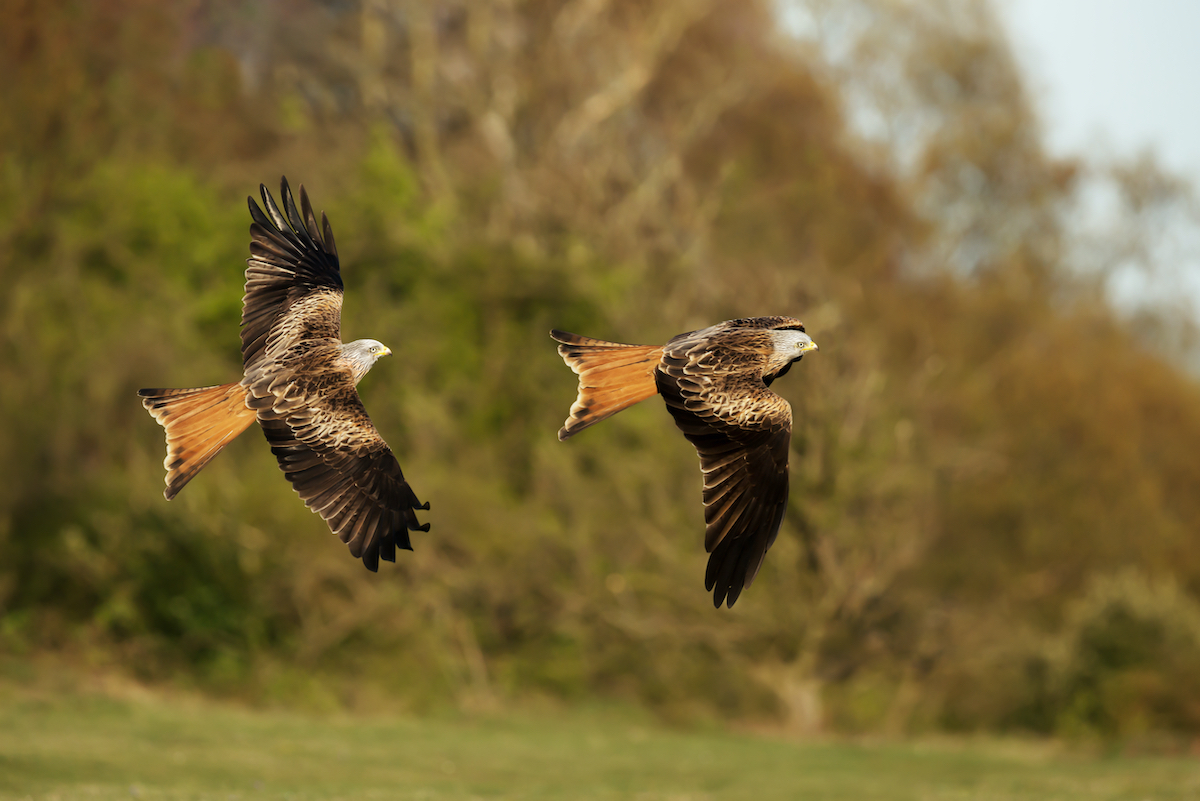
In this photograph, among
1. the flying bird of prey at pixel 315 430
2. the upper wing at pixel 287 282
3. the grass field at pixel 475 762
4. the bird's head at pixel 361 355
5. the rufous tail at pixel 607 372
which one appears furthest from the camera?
the grass field at pixel 475 762

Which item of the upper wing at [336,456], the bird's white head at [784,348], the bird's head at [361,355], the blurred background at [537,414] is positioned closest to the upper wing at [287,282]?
the bird's head at [361,355]

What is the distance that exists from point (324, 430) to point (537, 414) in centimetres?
1661

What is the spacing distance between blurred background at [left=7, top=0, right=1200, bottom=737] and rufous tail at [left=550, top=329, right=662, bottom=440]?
12.0 metres

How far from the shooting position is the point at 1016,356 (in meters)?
28.2

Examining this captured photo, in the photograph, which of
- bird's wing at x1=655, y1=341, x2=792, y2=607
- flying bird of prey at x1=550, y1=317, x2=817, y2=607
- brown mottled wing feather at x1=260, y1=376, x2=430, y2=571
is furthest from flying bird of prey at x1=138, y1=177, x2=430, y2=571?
bird's wing at x1=655, y1=341, x2=792, y2=607

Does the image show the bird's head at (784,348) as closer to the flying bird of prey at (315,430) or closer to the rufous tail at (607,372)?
the rufous tail at (607,372)

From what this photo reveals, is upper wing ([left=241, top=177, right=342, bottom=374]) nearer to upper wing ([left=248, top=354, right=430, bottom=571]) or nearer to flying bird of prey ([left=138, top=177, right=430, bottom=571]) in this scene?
flying bird of prey ([left=138, top=177, right=430, bottom=571])

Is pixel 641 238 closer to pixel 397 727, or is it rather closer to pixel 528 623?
pixel 528 623

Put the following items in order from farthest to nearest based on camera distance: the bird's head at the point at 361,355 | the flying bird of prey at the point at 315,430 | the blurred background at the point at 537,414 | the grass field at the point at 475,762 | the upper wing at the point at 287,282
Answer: the blurred background at the point at 537,414 < the grass field at the point at 475,762 < the upper wing at the point at 287,282 < the bird's head at the point at 361,355 < the flying bird of prey at the point at 315,430

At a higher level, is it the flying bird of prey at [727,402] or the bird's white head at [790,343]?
the bird's white head at [790,343]

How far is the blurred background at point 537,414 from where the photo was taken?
19781 mm

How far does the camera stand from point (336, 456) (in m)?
6.29

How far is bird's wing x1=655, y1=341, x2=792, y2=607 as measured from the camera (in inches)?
254

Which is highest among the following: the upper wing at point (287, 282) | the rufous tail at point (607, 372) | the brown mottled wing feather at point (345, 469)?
the upper wing at point (287, 282)
